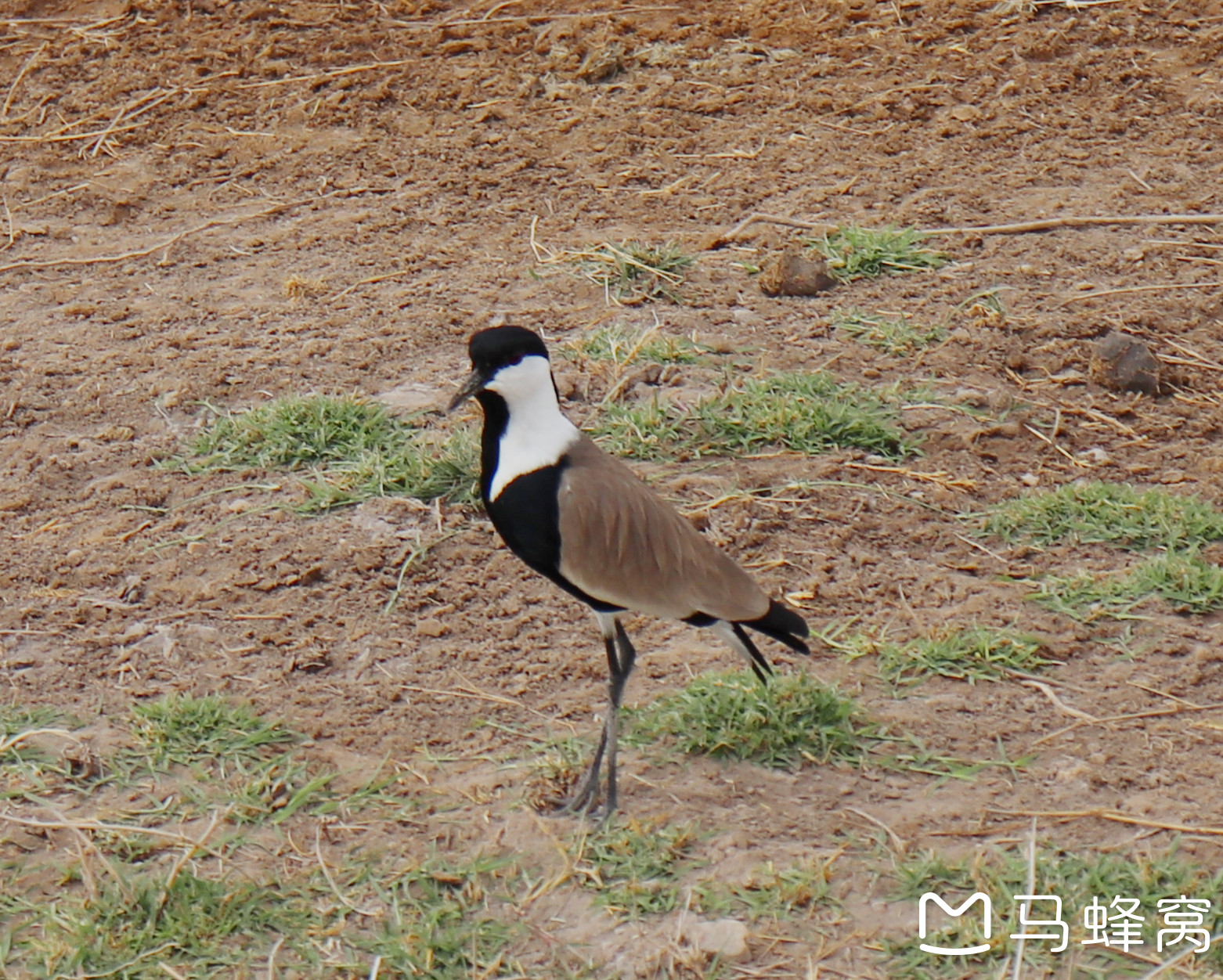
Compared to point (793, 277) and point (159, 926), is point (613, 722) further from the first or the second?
point (793, 277)

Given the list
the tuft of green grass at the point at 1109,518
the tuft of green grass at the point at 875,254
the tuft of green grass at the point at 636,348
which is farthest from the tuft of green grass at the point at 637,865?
the tuft of green grass at the point at 875,254

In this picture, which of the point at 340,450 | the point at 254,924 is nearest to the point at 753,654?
the point at 254,924

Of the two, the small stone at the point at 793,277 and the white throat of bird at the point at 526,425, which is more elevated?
the white throat of bird at the point at 526,425

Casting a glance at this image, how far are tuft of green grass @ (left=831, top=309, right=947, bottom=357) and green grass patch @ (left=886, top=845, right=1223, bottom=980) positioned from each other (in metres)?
2.32

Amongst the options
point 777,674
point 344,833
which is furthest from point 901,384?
point 344,833

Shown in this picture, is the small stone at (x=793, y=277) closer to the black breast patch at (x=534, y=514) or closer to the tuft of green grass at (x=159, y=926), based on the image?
the black breast patch at (x=534, y=514)

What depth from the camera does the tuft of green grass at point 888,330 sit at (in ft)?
16.9

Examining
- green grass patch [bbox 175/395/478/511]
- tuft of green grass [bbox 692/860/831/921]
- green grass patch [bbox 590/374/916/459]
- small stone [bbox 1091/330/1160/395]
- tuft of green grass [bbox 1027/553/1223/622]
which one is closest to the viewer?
tuft of green grass [bbox 692/860/831/921]

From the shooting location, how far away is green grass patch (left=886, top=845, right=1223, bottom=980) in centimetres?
289

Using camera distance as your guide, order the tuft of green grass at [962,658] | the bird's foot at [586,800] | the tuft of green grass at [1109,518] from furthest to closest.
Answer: the tuft of green grass at [1109,518], the tuft of green grass at [962,658], the bird's foot at [586,800]

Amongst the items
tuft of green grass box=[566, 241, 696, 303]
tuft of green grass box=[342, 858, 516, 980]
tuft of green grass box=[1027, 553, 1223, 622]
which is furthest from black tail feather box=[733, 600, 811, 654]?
tuft of green grass box=[566, 241, 696, 303]

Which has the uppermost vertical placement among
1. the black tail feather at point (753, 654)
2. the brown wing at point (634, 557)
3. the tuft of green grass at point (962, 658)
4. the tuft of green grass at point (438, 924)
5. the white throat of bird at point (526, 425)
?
the white throat of bird at point (526, 425)

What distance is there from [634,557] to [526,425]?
1.18 ft

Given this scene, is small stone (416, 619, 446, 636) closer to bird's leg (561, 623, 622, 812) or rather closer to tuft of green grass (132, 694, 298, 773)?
tuft of green grass (132, 694, 298, 773)
